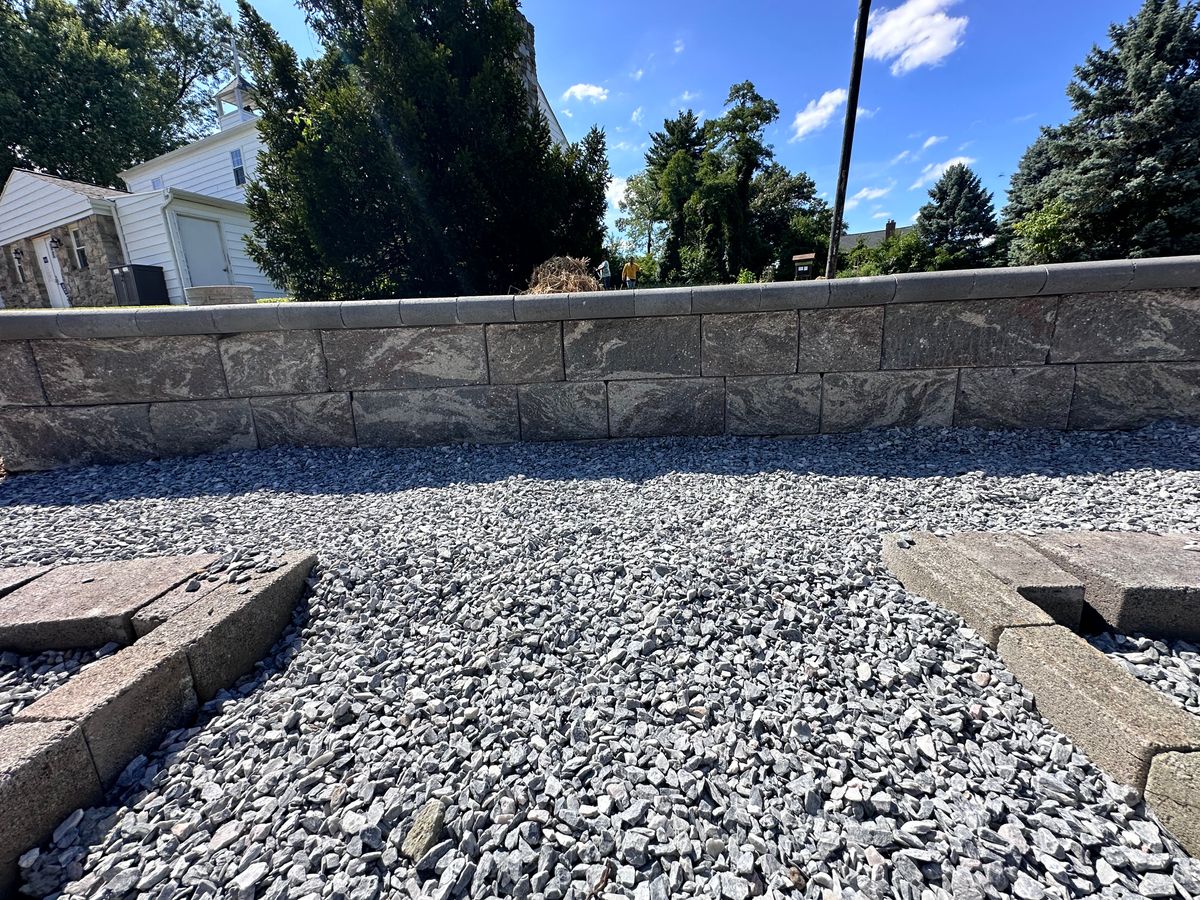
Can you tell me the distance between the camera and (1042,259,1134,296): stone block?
325 centimetres

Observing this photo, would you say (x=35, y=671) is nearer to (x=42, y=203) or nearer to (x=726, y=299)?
(x=726, y=299)

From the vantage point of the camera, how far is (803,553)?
2.22 metres

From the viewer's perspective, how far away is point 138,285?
1068 centimetres

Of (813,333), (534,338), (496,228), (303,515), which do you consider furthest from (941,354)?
(496,228)

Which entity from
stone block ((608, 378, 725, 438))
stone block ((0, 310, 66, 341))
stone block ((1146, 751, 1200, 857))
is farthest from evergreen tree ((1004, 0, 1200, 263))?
stone block ((0, 310, 66, 341))

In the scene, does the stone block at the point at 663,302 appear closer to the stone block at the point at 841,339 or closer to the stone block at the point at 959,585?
the stone block at the point at 841,339

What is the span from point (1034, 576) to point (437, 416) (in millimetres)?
3432

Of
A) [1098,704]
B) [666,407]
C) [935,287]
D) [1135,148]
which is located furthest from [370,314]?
[1135,148]

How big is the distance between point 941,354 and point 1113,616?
2189mm

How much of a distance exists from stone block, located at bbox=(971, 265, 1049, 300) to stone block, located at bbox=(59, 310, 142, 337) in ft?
18.2

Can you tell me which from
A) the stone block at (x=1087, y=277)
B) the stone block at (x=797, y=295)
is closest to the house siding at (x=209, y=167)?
the stone block at (x=797, y=295)

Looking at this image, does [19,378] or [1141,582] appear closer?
[1141,582]

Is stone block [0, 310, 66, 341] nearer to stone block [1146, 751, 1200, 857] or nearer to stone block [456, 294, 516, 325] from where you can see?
stone block [456, 294, 516, 325]

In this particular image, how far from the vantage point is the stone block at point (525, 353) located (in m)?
3.60
